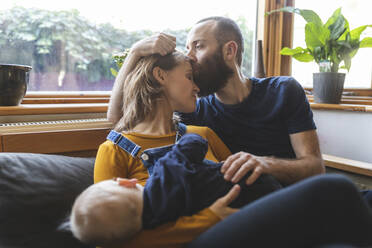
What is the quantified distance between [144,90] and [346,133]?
152cm

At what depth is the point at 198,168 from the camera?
1021mm

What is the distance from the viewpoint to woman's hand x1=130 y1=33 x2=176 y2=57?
1.27 meters

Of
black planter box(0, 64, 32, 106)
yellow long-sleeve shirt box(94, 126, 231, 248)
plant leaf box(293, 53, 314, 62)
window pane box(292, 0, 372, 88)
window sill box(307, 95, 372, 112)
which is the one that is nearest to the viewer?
yellow long-sleeve shirt box(94, 126, 231, 248)

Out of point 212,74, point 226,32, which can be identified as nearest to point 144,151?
point 212,74

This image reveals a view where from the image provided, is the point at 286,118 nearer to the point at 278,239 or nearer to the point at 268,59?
the point at 278,239

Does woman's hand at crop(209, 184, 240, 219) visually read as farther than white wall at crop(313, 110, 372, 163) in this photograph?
No

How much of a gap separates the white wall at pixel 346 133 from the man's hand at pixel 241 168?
1257 mm

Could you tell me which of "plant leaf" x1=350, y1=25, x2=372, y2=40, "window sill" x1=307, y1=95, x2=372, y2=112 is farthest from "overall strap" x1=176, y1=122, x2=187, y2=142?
"plant leaf" x1=350, y1=25, x2=372, y2=40

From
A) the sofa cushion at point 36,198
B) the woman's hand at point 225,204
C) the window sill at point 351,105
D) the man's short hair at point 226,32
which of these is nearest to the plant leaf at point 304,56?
the window sill at point 351,105

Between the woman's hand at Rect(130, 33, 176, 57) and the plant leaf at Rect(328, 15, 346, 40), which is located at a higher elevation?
the plant leaf at Rect(328, 15, 346, 40)

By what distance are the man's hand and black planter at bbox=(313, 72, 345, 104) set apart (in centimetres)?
125

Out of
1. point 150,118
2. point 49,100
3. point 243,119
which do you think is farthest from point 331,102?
point 49,100

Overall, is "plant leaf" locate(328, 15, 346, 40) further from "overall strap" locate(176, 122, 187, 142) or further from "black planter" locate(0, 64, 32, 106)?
"black planter" locate(0, 64, 32, 106)

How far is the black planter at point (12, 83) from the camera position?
1392 millimetres
